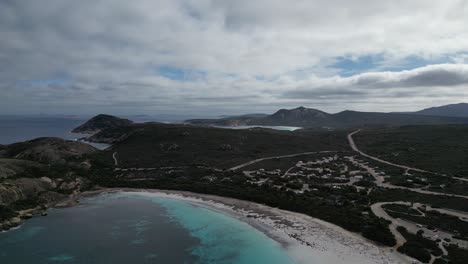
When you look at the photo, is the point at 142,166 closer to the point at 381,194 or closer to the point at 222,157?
the point at 222,157

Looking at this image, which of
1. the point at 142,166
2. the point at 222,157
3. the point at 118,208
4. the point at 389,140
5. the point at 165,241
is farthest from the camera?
the point at 389,140

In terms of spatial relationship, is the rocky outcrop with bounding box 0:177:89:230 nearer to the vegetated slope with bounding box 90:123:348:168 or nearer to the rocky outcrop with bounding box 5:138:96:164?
the rocky outcrop with bounding box 5:138:96:164

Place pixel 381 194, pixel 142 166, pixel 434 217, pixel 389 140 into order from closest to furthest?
pixel 434 217, pixel 381 194, pixel 142 166, pixel 389 140

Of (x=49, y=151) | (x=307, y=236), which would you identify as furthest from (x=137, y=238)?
(x=49, y=151)

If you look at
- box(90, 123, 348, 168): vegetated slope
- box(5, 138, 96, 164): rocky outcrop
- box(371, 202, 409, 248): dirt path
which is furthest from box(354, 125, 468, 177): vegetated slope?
box(5, 138, 96, 164): rocky outcrop

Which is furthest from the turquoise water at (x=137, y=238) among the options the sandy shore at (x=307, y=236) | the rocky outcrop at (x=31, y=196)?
the rocky outcrop at (x=31, y=196)

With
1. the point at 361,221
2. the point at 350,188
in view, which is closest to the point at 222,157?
the point at 350,188

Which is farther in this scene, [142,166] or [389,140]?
[389,140]
